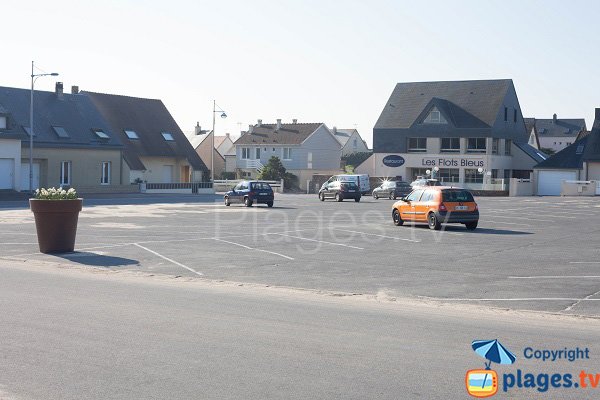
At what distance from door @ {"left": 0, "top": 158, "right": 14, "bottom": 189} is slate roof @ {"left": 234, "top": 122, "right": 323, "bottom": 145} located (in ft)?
145

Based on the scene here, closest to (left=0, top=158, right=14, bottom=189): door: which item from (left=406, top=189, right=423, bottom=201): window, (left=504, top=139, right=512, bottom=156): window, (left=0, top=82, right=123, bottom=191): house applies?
(left=0, top=82, right=123, bottom=191): house

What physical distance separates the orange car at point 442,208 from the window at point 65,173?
Answer: 36831mm

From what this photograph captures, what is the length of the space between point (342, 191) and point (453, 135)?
31547mm

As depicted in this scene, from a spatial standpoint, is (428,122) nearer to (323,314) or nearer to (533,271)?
(533,271)

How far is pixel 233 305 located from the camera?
40.9 ft

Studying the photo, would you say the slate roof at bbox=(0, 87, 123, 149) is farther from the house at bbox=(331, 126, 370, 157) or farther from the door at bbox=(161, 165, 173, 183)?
the house at bbox=(331, 126, 370, 157)

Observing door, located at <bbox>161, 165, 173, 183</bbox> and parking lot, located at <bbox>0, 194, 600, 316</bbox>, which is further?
door, located at <bbox>161, 165, 173, 183</bbox>

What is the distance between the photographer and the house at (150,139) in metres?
71.2

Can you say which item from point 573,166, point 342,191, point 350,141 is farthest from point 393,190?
point 350,141

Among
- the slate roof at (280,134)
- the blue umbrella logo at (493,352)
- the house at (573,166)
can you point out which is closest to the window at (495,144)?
the house at (573,166)

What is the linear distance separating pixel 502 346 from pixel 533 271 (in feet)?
28.5

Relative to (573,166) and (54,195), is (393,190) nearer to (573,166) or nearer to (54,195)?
(573,166)

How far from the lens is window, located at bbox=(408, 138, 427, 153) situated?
86.7 meters

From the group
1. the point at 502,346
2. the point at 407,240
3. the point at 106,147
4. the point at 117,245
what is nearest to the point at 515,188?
the point at 106,147
